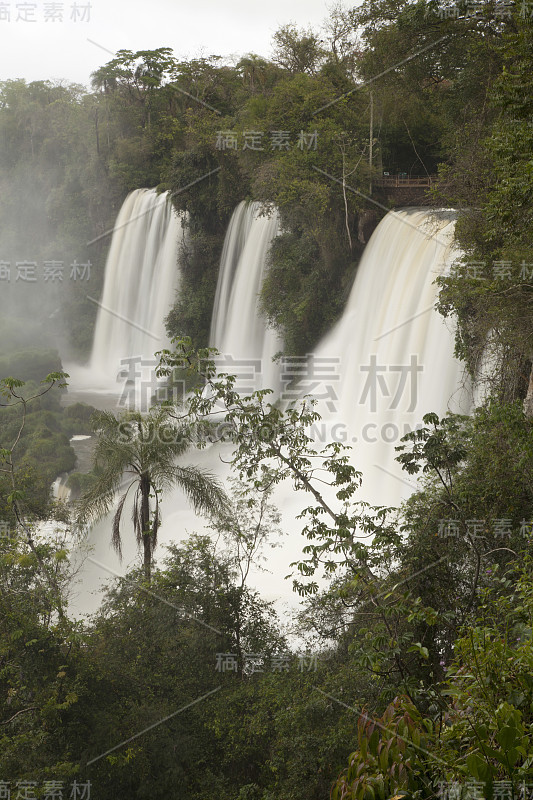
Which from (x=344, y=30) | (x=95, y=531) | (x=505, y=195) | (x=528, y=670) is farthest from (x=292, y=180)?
(x=528, y=670)

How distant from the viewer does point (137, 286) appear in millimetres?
25688

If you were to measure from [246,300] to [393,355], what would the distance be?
743cm

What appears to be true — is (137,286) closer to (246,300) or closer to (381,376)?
(246,300)

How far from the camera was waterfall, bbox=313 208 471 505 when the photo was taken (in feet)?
39.0

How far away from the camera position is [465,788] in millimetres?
2512

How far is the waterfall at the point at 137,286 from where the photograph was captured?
942 inches

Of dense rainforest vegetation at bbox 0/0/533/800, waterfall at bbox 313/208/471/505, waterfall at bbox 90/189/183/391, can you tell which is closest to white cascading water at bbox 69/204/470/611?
waterfall at bbox 313/208/471/505

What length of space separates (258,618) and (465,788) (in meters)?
5.92

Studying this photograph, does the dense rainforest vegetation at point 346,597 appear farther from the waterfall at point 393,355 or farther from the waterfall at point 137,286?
the waterfall at point 137,286

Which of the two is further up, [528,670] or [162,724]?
[528,670]

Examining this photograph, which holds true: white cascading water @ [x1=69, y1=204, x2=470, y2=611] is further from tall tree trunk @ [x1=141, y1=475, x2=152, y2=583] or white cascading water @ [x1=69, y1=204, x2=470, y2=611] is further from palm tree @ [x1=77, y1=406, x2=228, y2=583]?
palm tree @ [x1=77, y1=406, x2=228, y2=583]

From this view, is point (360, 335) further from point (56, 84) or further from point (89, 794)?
point (56, 84)

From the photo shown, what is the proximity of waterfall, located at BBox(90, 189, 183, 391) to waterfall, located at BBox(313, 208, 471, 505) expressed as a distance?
990 cm

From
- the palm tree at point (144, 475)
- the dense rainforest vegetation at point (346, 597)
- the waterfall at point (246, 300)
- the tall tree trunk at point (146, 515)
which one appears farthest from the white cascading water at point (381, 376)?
the waterfall at point (246, 300)
